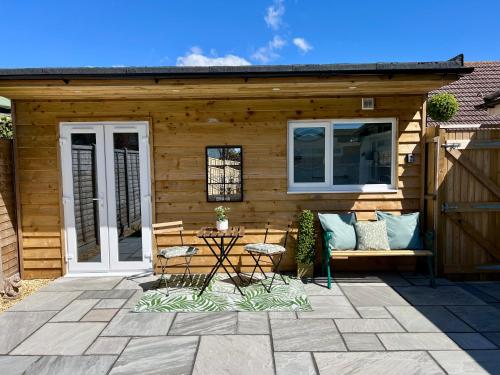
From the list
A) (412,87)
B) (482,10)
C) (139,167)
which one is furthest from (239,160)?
(482,10)

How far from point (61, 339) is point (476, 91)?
7.34 metres

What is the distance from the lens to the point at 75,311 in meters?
3.56

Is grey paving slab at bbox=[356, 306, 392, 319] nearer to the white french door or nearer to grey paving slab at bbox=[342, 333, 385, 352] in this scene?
grey paving slab at bbox=[342, 333, 385, 352]

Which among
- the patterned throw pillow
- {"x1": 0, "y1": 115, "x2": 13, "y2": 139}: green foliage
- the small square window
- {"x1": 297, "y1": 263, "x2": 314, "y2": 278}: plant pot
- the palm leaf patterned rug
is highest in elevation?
{"x1": 0, "y1": 115, "x2": 13, "y2": 139}: green foliage

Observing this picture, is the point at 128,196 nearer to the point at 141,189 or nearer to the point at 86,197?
the point at 141,189

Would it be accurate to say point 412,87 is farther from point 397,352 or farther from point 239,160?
point 397,352

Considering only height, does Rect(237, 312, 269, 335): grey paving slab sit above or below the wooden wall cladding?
below

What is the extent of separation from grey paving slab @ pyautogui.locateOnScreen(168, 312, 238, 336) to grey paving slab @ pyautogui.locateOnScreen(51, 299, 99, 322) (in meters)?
1.02

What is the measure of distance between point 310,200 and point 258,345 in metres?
2.33

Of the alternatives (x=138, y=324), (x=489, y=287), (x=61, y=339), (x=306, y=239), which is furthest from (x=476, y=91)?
(x=61, y=339)

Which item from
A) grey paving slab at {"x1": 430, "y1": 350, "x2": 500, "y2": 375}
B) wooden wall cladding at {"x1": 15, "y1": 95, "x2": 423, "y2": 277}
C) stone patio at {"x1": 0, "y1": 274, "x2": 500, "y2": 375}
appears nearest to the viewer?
grey paving slab at {"x1": 430, "y1": 350, "x2": 500, "y2": 375}

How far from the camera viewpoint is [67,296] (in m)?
3.99

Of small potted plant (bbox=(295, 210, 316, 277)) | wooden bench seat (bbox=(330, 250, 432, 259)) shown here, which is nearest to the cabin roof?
small potted plant (bbox=(295, 210, 316, 277))

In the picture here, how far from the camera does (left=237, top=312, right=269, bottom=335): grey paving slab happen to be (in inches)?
119
